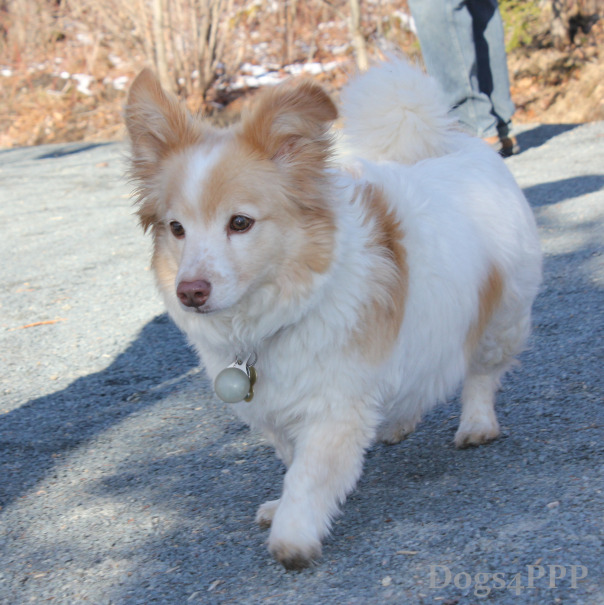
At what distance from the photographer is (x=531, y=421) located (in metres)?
3.28

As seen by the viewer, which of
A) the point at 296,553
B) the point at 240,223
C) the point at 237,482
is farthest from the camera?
the point at 237,482

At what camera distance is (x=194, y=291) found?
2.42 m

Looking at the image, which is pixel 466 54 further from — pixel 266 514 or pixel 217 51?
pixel 217 51

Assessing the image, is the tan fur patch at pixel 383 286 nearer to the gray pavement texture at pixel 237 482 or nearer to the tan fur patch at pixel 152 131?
the gray pavement texture at pixel 237 482

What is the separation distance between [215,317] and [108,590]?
3.13ft

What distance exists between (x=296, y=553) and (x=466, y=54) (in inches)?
214

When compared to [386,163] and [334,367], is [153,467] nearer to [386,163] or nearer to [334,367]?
[334,367]

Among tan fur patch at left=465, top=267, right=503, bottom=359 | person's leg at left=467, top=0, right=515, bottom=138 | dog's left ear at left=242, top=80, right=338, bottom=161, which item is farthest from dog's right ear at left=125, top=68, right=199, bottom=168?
person's leg at left=467, top=0, right=515, bottom=138

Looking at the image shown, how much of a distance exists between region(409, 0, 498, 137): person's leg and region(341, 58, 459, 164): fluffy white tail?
3340 millimetres

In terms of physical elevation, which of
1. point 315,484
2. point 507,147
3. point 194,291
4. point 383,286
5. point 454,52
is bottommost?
point 507,147

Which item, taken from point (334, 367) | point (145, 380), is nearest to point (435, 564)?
point (334, 367)

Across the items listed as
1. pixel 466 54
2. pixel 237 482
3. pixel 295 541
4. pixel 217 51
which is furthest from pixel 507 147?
pixel 217 51

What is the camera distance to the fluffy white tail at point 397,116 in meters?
3.28

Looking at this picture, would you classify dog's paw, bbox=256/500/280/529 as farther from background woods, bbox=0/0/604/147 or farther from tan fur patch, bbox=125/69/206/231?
background woods, bbox=0/0/604/147
